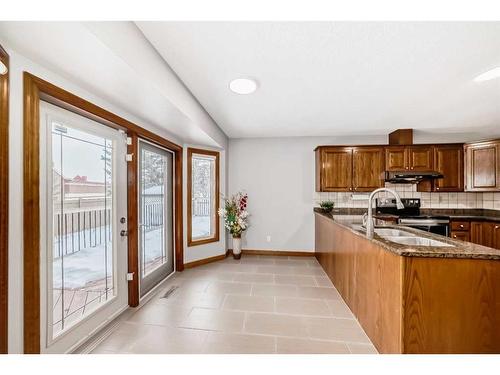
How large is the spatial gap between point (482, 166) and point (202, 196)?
4.81m

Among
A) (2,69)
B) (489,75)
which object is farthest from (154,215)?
(489,75)

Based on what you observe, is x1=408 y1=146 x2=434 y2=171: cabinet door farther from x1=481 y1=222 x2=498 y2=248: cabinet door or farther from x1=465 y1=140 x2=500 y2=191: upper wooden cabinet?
x1=481 y1=222 x2=498 y2=248: cabinet door

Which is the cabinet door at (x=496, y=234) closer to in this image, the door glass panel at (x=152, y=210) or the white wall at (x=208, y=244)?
the white wall at (x=208, y=244)

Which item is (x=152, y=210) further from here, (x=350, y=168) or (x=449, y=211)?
(x=449, y=211)

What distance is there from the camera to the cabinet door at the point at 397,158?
13.0ft

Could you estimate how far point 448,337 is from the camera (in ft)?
4.58

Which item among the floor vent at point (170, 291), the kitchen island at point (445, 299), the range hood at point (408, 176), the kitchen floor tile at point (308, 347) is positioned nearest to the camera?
the kitchen island at point (445, 299)

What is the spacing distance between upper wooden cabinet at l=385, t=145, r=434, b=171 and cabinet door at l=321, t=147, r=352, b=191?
0.72 meters

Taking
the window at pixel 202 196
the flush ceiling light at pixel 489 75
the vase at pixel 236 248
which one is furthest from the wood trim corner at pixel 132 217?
the flush ceiling light at pixel 489 75

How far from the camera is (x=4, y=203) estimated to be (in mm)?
1143

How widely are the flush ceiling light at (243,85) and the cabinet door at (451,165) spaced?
3.68 meters

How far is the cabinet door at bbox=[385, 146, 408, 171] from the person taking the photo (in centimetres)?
398
